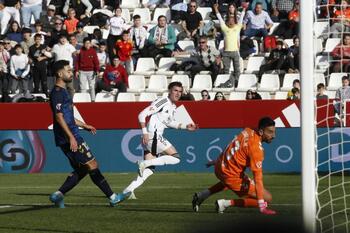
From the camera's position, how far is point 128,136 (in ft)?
75.5

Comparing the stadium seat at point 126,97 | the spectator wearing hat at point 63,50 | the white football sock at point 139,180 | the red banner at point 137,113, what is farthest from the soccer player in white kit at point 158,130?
the spectator wearing hat at point 63,50

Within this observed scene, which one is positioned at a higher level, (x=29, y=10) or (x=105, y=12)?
(x=29, y=10)

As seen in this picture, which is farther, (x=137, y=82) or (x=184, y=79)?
(x=137, y=82)

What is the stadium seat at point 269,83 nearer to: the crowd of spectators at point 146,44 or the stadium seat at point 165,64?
the crowd of spectators at point 146,44

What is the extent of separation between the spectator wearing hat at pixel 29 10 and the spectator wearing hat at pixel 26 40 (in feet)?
4.85

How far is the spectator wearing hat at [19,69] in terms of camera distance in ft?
88.1

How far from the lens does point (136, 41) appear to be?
A: 27.7 metres

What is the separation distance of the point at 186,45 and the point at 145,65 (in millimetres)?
1316

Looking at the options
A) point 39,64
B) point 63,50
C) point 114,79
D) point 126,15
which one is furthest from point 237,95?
point 39,64

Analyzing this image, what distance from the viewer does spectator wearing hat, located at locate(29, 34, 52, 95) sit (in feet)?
88.1

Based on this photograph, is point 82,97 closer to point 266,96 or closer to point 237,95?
point 237,95

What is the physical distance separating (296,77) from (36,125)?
23.2 ft

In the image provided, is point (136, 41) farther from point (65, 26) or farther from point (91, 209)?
point (91, 209)

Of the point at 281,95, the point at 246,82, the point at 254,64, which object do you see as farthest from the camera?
the point at 254,64
